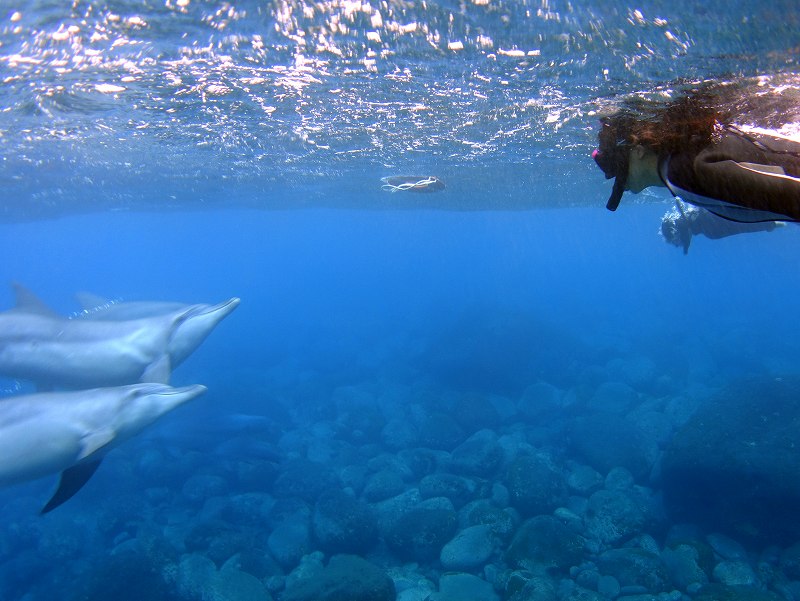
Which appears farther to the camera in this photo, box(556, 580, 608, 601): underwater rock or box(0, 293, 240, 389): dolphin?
box(0, 293, 240, 389): dolphin

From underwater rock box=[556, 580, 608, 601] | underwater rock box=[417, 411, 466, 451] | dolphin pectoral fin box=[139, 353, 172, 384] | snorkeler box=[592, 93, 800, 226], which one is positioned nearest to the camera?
snorkeler box=[592, 93, 800, 226]

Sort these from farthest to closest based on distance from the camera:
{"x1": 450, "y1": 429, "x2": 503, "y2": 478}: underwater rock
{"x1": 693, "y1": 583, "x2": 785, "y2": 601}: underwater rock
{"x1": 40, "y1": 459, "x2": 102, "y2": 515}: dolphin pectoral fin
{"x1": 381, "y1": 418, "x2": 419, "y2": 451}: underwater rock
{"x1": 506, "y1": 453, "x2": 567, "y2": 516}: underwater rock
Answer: {"x1": 381, "y1": 418, "x2": 419, "y2": 451}: underwater rock
{"x1": 450, "y1": 429, "x2": 503, "y2": 478}: underwater rock
{"x1": 506, "y1": 453, "x2": 567, "y2": 516}: underwater rock
{"x1": 40, "y1": 459, "x2": 102, "y2": 515}: dolphin pectoral fin
{"x1": 693, "y1": 583, "x2": 785, "y2": 601}: underwater rock

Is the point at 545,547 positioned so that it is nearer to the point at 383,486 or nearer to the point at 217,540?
the point at 383,486

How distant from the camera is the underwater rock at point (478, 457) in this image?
11.0 m

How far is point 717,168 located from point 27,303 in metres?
10.8

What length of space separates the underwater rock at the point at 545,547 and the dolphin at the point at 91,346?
6577 mm

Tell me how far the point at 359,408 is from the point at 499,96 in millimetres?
10621

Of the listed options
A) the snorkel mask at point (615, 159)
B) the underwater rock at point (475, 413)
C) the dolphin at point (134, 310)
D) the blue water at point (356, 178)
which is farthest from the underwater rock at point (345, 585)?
the underwater rock at point (475, 413)

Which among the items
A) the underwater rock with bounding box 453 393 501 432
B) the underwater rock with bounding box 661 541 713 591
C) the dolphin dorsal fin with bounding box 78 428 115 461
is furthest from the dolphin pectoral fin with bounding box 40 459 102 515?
the underwater rock with bounding box 453 393 501 432

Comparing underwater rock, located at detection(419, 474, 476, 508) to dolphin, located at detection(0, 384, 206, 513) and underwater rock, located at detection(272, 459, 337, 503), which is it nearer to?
underwater rock, located at detection(272, 459, 337, 503)

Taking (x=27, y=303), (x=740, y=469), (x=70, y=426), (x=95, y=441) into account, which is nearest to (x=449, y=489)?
(x=740, y=469)

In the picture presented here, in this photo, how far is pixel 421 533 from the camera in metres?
8.46

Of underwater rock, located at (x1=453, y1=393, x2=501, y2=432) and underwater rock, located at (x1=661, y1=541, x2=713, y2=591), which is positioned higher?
underwater rock, located at (x1=661, y1=541, x2=713, y2=591)

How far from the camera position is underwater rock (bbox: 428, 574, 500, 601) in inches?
272
